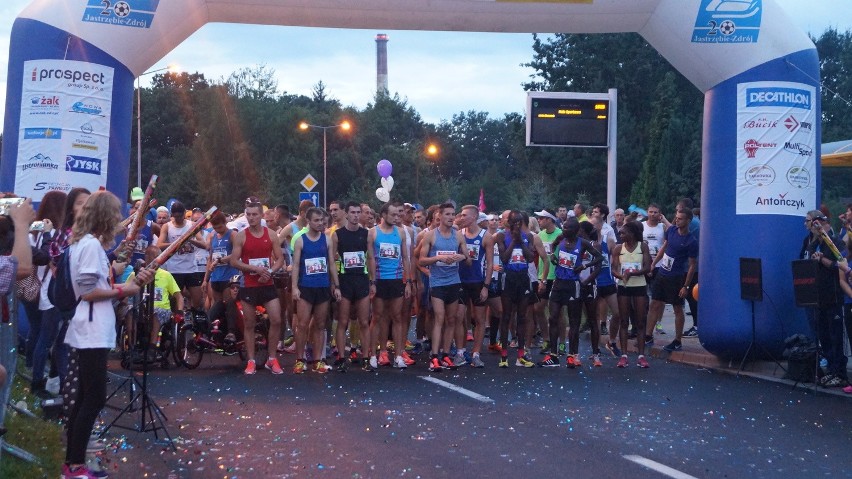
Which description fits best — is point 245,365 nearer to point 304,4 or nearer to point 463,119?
point 304,4

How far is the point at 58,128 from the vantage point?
1249cm

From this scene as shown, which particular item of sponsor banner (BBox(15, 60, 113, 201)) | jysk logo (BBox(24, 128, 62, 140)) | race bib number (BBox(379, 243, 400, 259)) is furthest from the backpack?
race bib number (BBox(379, 243, 400, 259))

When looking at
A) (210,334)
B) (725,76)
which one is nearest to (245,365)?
(210,334)

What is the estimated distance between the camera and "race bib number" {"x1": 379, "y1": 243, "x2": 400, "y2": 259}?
14188 mm

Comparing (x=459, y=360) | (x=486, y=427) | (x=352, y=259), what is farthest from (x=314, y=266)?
(x=486, y=427)

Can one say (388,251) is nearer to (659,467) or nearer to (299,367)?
(299,367)

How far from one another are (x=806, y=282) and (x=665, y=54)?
142 inches

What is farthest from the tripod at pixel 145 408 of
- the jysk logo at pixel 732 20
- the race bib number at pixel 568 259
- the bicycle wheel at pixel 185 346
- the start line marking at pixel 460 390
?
the jysk logo at pixel 732 20

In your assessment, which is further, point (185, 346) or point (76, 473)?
point (185, 346)

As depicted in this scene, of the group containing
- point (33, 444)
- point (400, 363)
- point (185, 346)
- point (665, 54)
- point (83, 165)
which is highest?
point (665, 54)

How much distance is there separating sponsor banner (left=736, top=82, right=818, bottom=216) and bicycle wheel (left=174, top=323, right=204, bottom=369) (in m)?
6.74

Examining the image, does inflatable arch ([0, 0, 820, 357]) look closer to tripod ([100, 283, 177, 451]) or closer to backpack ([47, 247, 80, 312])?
tripod ([100, 283, 177, 451])

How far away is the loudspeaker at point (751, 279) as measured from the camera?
13.1 metres

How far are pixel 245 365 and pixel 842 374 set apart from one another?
7.18 m
